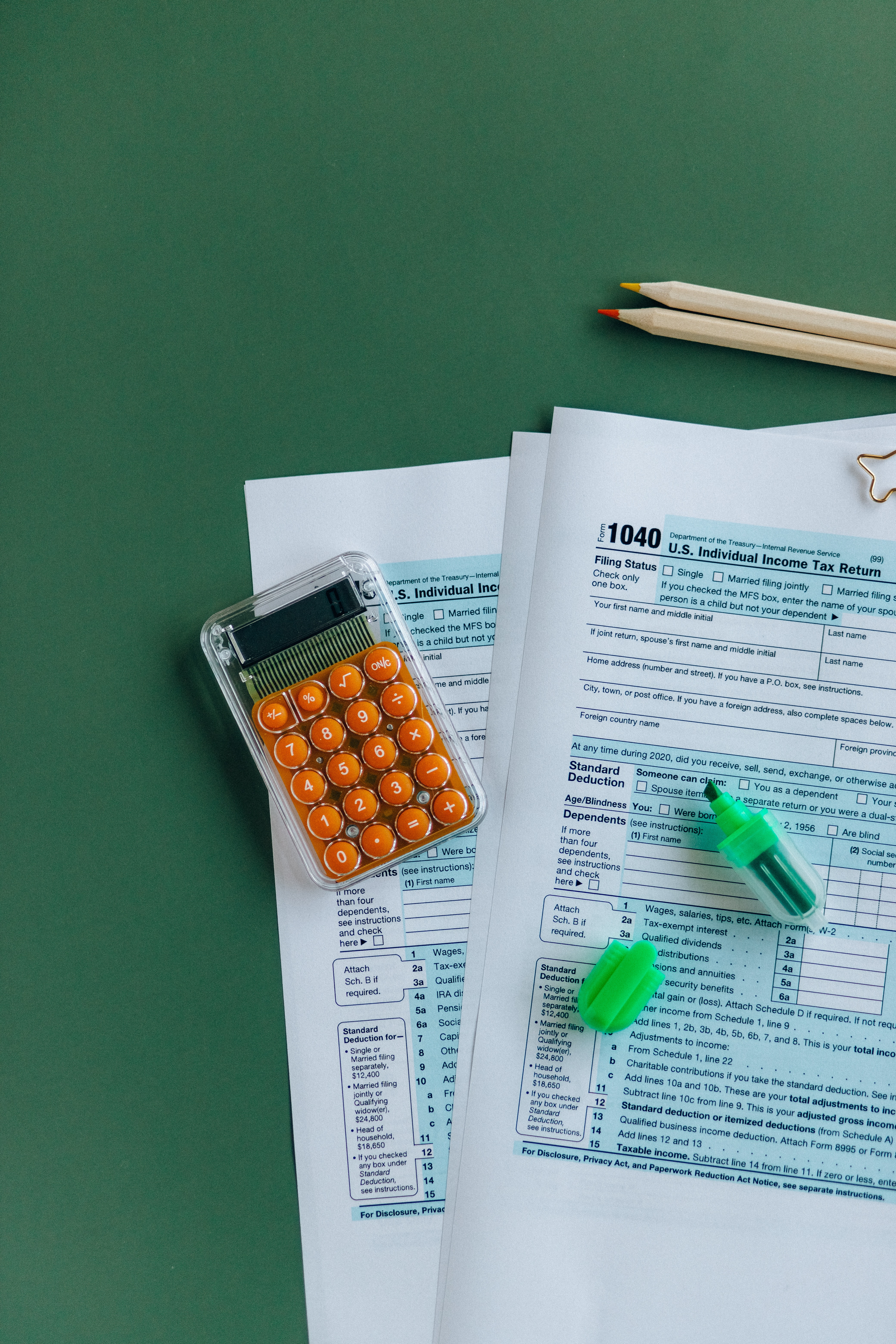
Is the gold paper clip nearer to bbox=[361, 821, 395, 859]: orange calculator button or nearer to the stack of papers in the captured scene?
the stack of papers

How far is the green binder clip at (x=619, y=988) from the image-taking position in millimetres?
451

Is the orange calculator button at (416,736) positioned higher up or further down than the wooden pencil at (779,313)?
further down

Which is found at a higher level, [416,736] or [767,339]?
[767,339]

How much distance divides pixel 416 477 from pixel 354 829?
0.19 meters

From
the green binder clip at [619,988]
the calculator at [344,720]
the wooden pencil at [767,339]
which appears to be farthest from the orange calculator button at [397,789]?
the wooden pencil at [767,339]

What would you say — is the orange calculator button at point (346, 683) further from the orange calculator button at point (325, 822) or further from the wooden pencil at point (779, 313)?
the wooden pencil at point (779, 313)

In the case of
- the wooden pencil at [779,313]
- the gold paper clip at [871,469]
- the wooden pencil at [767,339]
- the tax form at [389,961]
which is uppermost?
the wooden pencil at [779,313]

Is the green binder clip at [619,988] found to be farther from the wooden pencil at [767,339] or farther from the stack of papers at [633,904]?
the wooden pencil at [767,339]

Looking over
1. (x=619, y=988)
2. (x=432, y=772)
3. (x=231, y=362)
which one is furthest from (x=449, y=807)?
(x=231, y=362)

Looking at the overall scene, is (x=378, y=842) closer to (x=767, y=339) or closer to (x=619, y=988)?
(x=619, y=988)

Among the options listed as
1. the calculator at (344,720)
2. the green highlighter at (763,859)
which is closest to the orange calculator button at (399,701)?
the calculator at (344,720)

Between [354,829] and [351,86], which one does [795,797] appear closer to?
[354,829]

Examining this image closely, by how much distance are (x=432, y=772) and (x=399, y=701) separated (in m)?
0.04

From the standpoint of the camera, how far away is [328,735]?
46cm
